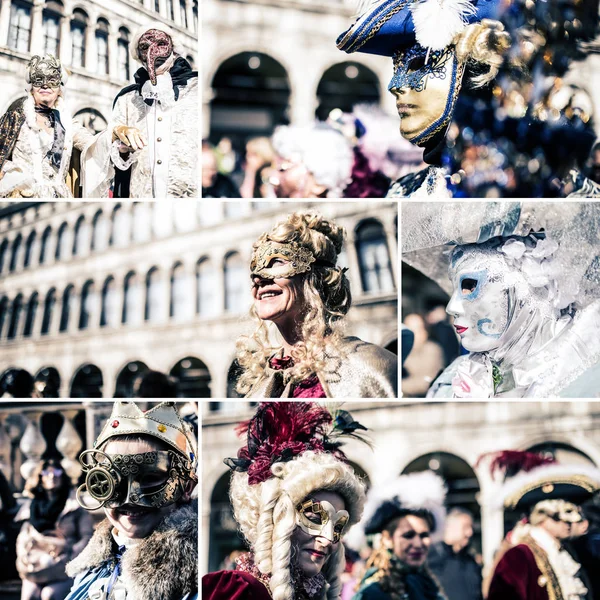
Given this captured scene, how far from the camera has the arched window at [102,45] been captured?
159 inches

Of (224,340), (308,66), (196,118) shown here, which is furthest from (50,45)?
(224,340)

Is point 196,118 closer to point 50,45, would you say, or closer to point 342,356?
point 50,45

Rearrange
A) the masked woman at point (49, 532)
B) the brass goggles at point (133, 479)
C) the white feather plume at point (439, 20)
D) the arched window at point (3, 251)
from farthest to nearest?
the arched window at point (3, 251)
the masked woman at point (49, 532)
the white feather plume at point (439, 20)
the brass goggles at point (133, 479)

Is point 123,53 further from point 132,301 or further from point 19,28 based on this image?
point 132,301

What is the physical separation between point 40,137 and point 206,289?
90 cm

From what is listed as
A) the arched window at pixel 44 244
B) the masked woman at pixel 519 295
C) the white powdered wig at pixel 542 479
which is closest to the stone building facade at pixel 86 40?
the arched window at pixel 44 244

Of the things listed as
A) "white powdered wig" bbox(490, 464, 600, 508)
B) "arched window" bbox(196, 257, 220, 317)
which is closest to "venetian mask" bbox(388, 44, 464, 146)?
"arched window" bbox(196, 257, 220, 317)

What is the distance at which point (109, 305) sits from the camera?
4.06 metres

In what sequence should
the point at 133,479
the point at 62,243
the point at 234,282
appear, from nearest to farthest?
the point at 133,479
the point at 234,282
the point at 62,243

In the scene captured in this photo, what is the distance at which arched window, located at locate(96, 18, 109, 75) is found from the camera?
4031 mm

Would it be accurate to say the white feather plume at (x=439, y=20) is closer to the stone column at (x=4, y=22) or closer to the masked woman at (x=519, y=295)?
the masked woman at (x=519, y=295)

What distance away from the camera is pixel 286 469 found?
3.90m

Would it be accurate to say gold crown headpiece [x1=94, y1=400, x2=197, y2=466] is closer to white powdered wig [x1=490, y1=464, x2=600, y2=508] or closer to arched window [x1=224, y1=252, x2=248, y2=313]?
arched window [x1=224, y1=252, x2=248, y2=313]

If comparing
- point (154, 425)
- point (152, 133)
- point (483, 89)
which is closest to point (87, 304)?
point (154, 425)
